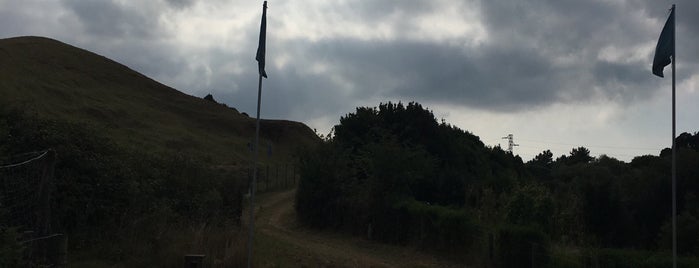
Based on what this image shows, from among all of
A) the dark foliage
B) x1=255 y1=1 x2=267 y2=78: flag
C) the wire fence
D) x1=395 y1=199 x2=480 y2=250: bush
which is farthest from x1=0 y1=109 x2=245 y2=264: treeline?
x1=395 y1=199 x2=480 y2=250: bush

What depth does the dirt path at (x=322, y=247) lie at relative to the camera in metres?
18.3

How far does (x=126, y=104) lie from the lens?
292 feet

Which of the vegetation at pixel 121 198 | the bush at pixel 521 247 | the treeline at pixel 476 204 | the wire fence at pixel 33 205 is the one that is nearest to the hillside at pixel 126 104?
the treeline at pixel 476 204

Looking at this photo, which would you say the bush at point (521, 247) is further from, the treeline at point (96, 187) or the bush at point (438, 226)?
the treeline at point (96, 187)

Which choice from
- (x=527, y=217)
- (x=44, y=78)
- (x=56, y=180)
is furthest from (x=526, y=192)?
(x=44, y=78)

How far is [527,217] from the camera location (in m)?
21.3

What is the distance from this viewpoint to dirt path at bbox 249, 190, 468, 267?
18312 mm

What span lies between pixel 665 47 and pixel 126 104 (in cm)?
8438

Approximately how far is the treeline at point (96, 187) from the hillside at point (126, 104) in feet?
153

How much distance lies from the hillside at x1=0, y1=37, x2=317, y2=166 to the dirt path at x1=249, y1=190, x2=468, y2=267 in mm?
25373

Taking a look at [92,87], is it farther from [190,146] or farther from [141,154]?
[141,154]

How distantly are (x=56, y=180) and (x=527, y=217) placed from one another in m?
14.0

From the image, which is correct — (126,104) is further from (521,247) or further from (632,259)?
(632,259)

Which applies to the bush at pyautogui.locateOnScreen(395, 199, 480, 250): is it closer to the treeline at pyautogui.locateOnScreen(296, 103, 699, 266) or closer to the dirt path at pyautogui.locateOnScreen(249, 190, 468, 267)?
the treeline at pyautogui.locateOnScreen(296, 103, 699, 266)
